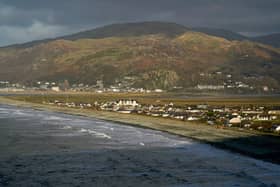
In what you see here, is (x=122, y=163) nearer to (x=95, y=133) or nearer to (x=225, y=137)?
(x=225, y=137)

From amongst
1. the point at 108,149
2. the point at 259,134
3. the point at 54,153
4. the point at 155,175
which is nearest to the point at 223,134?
the point at 259,134

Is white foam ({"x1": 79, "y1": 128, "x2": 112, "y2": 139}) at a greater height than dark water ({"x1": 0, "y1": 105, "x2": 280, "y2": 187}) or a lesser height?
greater

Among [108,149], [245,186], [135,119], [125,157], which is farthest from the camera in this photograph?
[135,119]

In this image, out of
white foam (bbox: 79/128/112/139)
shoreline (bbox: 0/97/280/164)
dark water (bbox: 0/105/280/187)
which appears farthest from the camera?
white foam (bbox: 79/128/112/139)

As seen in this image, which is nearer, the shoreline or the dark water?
the dark water

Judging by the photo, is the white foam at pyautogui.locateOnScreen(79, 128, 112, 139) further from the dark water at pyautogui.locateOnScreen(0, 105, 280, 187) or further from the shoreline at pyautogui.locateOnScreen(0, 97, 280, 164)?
the shoreline at pyautogui.locateOnScreen(0, 97, 280, 164)

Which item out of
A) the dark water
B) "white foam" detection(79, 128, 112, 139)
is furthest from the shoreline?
"white foam" detection(79, 128, 112, 139)

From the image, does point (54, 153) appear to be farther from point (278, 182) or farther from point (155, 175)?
point (278, 182)

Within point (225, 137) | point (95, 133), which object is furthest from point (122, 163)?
point (95, 133)
